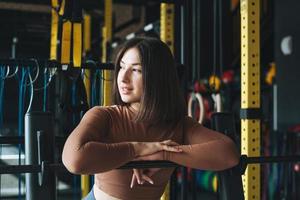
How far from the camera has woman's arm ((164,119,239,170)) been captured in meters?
1.35

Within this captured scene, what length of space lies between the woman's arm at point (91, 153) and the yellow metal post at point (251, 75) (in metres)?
0.74

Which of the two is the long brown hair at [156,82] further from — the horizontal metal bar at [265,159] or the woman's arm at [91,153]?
the horizontal metal bar at [265,159]

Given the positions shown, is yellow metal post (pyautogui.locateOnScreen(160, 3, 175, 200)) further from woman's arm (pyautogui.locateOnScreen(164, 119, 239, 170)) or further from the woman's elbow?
the woman's elbow

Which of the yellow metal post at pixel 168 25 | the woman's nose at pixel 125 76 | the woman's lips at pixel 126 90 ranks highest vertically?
the yellow metal post at pixel 168 25

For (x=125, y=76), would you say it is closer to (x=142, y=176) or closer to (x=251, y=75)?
(x=142, y=176)

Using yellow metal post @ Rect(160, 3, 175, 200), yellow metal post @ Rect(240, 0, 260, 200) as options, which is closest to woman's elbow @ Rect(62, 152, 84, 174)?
yellow metal post @ Rect(240, 0, 260, 200)

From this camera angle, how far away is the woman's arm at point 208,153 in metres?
1.35

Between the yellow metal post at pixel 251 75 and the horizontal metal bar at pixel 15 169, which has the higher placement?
the yellow metal post at pixel 251 75

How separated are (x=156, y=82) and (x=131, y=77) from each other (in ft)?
0.27

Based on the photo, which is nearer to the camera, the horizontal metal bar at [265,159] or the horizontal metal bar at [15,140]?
the horizontal metal bar at [265,159]

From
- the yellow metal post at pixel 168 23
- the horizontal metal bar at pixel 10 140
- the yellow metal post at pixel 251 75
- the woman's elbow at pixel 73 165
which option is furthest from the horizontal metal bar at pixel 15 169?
the yellow metal post at pixel 168 23

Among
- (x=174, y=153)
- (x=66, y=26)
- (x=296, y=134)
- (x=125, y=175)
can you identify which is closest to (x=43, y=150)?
(x=125, y=175)

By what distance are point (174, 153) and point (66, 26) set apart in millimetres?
710

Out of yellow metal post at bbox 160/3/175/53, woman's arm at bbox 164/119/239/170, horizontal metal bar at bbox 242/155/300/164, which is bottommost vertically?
horizontal metal bar at bbox 242/155/300/164
